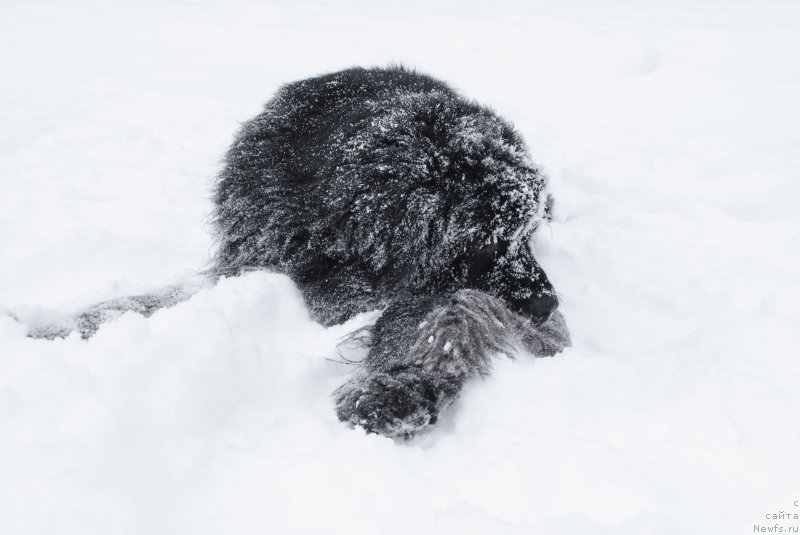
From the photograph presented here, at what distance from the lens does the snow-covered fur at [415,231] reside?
2602 millimetres

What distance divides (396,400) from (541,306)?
916 millimetres

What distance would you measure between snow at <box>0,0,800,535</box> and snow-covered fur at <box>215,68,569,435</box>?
0.17 meters

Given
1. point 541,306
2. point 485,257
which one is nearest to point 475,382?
point 541,306

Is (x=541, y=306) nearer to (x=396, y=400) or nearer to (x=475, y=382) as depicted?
(x=475, y=382)

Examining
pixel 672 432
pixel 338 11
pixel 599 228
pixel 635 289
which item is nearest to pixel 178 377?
pixel 672 432

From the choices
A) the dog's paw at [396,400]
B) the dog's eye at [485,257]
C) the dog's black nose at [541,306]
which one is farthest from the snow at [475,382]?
the dog's eye at [485,257]

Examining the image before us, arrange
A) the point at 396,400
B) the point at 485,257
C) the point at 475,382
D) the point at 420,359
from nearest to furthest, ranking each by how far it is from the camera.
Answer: the point at 396,400 → the point at 475,382 → the point at 420,359 → the point at 485,257

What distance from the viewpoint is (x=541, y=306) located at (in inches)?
107

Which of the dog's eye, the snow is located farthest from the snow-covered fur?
the snow

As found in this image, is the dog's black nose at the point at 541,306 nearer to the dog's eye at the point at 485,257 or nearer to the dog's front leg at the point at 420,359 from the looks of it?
the dog's front leg at the point at 420,359

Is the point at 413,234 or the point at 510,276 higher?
the point at 413,234

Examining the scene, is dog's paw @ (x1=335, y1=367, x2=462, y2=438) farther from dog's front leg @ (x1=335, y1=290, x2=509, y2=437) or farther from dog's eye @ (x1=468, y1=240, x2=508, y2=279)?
dog's eye @ (x1=468, y1=240, x2=508, y2=279)

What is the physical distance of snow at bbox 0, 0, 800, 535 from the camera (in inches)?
63.6

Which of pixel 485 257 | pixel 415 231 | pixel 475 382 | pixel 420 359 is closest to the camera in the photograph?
pixel 475 382
